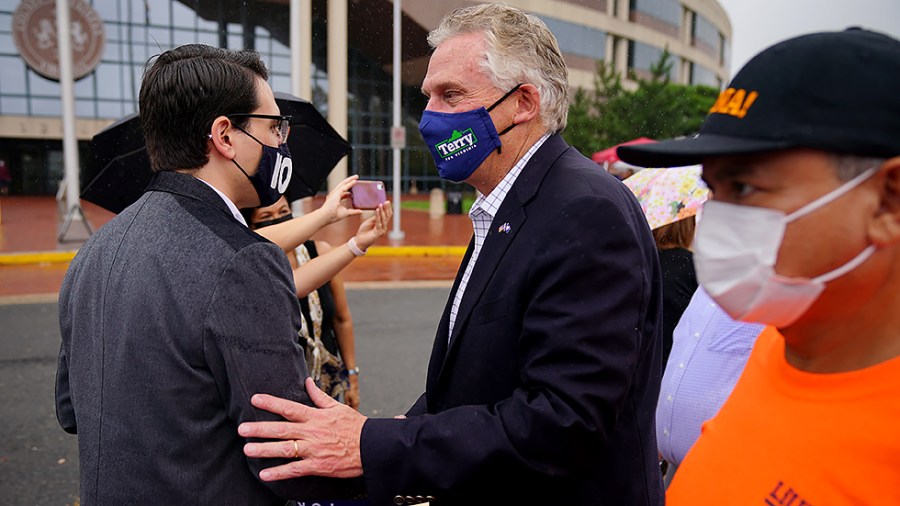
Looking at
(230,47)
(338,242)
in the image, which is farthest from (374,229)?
(230,47)

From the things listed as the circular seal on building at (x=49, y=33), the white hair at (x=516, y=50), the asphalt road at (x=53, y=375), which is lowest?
the asphalt road at (x=53, y=375)

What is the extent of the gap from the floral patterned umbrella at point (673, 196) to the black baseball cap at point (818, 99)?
172 centimetres

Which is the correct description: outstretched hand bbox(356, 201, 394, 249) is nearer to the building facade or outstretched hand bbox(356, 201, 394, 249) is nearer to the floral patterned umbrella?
the floral patterned umbrella

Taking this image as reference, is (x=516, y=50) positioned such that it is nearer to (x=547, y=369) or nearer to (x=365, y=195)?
(x=547, y=369)

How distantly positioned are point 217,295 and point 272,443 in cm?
35

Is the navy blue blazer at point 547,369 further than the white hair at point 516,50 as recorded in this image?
No

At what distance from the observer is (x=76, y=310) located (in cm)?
155

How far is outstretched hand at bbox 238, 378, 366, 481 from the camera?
138 centimetres

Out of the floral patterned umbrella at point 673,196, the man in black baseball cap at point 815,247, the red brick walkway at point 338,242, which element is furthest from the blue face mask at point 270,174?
the red brick walkway at point 338,242

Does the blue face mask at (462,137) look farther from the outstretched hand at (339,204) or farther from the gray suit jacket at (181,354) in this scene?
the outstretched hand at (339,204)

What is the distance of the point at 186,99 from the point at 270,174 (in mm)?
321

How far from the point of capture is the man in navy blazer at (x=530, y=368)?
136cm

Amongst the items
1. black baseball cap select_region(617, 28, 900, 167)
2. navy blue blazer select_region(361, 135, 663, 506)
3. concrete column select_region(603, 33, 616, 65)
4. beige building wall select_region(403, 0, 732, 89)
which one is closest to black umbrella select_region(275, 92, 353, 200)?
navy blue blazer select_region(361, 135, 663, 506)

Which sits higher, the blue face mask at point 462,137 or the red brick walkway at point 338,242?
the blue face mask at point 462,137
